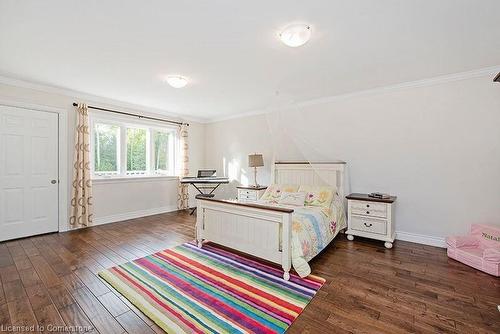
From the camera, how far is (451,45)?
238 cm

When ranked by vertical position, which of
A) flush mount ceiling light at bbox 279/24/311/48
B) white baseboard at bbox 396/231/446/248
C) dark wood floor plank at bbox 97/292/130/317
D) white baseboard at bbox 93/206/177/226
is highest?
flush mount ceiling light at bbox 279/24/311/48

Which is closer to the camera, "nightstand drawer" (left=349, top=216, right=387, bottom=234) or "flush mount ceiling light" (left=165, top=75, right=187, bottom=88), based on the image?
"flush mount ceiling light" (left=165, top=75, right=187, bottom=88)

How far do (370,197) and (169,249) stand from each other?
3090 millimetres

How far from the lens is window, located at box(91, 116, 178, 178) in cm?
457

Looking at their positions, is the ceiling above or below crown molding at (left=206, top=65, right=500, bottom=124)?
above

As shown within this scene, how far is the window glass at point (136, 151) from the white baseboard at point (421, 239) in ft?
17.2

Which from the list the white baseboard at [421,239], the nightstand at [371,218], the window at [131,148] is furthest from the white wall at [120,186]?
the white baseboard at [421,239]

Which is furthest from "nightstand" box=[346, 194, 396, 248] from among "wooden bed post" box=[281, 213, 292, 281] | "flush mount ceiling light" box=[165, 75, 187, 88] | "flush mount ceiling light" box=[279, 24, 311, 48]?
"flush mount ceiling light" box=[165, 75, 187, 88]

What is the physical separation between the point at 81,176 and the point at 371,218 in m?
4.93

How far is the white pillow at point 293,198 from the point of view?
3.60 meters

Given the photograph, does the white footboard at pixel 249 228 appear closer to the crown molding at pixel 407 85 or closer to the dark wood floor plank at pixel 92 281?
the dark wood floor plank at pixel 92 281

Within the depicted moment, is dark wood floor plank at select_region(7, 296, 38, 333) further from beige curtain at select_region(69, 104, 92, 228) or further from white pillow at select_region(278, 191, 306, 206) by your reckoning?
white pillow at select_region(278, 191, 306, 206)

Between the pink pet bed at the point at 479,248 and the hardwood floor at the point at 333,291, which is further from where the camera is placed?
the pink pet bed at the point at 479,248

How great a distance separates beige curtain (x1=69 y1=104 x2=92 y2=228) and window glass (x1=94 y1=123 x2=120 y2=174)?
0.39m
